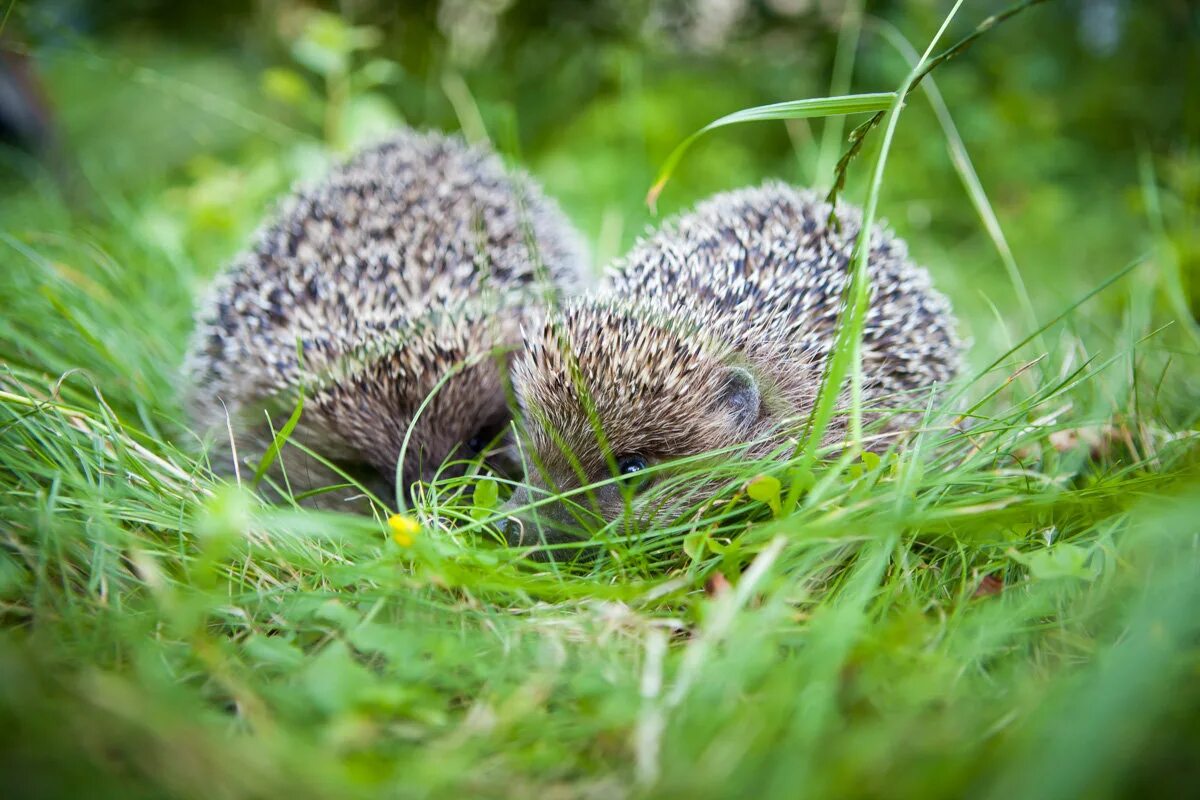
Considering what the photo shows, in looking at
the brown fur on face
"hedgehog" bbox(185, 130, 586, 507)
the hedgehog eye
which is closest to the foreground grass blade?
the brown fur on face

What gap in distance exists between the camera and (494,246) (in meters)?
3.41

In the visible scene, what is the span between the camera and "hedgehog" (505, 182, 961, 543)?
262cm

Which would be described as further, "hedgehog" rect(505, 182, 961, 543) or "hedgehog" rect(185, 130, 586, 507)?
"hedgehog" rect(185, 130, 586, 507)

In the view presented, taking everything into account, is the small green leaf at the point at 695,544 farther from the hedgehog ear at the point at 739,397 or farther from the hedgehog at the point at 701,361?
the hedgehog ear at the point at 739,397

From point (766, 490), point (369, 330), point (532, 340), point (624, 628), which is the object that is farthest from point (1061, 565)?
point (369, 330)

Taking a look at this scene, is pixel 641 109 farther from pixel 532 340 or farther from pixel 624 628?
pixel 624 628

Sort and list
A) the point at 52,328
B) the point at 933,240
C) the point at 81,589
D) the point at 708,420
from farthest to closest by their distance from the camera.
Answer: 1. the point at 933,240
2. the point at 52,328
3. the point at 708,420
4. the point at 81,589

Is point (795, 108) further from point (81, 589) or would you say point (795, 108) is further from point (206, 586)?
point (81, 589)

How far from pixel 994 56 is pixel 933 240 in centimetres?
155

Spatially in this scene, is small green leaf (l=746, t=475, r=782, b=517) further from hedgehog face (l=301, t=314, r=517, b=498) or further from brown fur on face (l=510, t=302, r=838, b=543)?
hedgehog face (l=301, t=314, r=517, b=498)

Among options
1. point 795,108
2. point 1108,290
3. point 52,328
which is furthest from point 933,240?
point 52,328

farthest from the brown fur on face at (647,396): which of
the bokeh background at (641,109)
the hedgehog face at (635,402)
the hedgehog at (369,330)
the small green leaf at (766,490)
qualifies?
the bokeh background at (641,109)

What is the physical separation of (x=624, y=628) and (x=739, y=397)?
41.0 inches

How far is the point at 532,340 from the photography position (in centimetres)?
284
